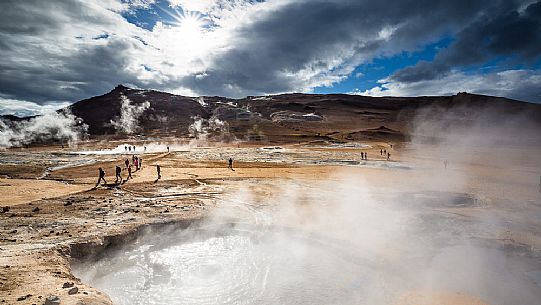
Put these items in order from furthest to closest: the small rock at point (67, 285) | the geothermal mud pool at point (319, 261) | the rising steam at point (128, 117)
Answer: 1. the rising steam at point (128, 117)
2. the geothermal mud pool at point (319, 261)
3. the small rock at point (67, 285)

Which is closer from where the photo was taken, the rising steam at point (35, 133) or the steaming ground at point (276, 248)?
the steaming ground at point (276, 248)

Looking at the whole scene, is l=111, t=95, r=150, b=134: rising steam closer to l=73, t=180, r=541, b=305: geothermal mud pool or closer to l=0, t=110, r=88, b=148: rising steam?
l=0, t=110, r=88, b=148: rising steam

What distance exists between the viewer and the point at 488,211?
14883mm

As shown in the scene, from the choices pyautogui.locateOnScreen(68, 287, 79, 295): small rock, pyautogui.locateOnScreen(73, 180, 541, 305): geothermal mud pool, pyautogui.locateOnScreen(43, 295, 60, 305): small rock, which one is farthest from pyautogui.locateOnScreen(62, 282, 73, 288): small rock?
pyautogui.locateOnScreen(73, 180, 541, 305): geothermal mud pool

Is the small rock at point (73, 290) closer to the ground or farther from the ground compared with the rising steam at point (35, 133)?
closer to the ground

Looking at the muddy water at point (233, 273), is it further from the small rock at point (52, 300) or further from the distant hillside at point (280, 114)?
the distant hillside at point (280, 114)

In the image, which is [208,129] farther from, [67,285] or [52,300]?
[52,300]

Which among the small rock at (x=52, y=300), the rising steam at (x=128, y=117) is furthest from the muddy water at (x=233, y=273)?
the rising steam at (x=128, y=117)

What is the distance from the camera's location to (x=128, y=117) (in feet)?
396

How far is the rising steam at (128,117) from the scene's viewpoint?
109 meters

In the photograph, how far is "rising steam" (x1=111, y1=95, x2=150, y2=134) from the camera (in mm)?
109463

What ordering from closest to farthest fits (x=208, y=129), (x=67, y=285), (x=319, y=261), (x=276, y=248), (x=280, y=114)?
(x=67, y=285) < (x=319, y=261) < (x=276, y=248) < (x=208, y=129) < (x=280, y=114)

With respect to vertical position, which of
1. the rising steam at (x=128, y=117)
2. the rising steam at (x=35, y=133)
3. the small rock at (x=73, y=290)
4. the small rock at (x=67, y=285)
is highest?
the rising steam at (x=128, y=117)

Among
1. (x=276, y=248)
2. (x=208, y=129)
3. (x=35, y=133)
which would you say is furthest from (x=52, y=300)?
(x=208, y=129)
